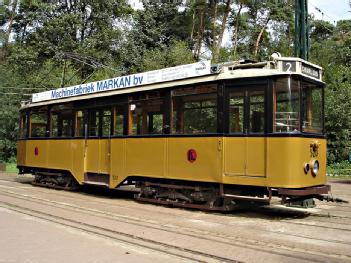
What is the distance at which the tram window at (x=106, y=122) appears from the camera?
14867mm

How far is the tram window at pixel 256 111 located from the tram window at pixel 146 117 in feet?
8.98

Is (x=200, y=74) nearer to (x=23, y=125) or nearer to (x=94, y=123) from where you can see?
(x=94, y=123)

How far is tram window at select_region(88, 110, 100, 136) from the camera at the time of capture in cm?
1544

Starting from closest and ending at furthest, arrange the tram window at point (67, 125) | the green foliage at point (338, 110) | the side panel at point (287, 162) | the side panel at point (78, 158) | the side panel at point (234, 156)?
the side panel at point (287, 162), the side panel at point (234, 156), the side panel at point (78, 158), the tram window at point (67, 125), the green foliage at point (338, 110)

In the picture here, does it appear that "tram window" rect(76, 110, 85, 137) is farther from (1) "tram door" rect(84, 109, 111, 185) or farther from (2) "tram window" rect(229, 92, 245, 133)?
(2) "tram window" rect(229, 92, 245, 133)

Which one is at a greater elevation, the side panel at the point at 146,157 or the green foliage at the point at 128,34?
the green foliage at the point at 128,34

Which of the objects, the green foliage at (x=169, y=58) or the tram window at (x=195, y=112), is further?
the green foliage at (x=169, y=58)

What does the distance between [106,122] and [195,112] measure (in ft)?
13.0

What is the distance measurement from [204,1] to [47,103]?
2704 centimetres

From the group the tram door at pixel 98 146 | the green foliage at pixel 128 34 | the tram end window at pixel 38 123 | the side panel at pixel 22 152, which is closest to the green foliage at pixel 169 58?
the green foliage at pixel 128 34

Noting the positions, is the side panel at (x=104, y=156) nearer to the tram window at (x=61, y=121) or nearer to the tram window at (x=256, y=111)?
the tram window at (x=61, y=121)

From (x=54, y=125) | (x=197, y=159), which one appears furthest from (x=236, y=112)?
(x=54, y=125)

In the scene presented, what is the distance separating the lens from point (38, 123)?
18781mm

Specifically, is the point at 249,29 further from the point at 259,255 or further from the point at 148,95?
the point at 259,255
